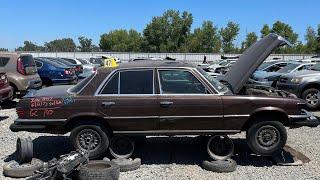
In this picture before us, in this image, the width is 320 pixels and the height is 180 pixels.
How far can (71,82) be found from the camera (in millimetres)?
18938

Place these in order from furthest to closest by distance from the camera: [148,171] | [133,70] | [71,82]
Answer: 1. [71,82]
2. [133,70]
3. [148,171]

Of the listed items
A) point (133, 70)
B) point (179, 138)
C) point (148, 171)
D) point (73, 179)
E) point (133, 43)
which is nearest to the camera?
point (73, 179)

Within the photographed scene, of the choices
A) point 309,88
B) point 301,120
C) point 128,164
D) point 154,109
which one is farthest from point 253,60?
point 309,88

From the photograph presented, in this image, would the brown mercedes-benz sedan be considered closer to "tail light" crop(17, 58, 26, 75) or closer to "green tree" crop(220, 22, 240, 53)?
"tail light" crop(17, 58, 26, 75)

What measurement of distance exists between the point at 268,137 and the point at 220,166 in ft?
3.60

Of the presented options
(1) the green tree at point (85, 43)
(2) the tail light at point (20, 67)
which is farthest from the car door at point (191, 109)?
(1) the green tree at point (85, 43)

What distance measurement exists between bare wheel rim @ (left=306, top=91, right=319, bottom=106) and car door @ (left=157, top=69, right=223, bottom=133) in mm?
7366

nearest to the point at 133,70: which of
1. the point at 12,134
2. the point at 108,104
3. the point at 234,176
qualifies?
the point at 108,104

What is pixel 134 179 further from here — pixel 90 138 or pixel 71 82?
pixel 71 82

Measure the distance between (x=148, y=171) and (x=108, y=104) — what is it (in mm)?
1291

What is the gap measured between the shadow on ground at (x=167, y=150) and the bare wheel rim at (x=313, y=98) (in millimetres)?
5561

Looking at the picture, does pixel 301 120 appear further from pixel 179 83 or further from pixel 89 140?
pixel 89 140

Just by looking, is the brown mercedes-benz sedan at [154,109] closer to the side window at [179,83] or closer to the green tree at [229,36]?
the side window at [179,83]

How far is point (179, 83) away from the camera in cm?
762
